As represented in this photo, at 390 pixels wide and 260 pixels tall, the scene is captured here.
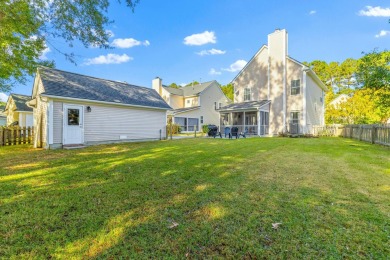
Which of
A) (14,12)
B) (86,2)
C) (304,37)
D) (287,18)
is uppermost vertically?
(287,18)

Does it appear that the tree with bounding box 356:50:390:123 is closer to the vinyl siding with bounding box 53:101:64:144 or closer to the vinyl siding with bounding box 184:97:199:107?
the vinyl siding with bounding box 53:101:64:144

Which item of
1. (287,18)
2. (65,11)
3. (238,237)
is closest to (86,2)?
(65,11)

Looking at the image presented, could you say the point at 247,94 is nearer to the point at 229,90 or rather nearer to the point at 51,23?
the point at 51,23

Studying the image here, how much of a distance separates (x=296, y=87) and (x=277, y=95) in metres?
1.91

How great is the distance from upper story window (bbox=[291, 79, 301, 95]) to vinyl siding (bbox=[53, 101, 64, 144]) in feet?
64.6

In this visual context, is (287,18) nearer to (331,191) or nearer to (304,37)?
(304,37)

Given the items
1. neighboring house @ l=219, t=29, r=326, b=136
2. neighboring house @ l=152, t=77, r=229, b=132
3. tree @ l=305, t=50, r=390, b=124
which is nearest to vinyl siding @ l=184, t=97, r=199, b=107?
neighboring house @ l=152, t=77, r=229, b=132

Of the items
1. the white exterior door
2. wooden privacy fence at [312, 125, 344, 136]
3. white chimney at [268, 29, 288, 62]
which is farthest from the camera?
white chimney at [268, 29, 288, 62]

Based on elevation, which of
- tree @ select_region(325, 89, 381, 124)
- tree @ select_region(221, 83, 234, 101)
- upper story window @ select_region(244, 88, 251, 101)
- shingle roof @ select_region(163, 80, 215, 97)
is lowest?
tree @ select_region(325, 89, 381, 124)

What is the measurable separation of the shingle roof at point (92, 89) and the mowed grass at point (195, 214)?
→ 22.5 feet

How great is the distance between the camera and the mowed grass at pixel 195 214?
2.15 m

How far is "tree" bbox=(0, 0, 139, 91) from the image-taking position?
297 inches

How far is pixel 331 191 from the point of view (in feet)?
12.6

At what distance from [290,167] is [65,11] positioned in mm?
10171
